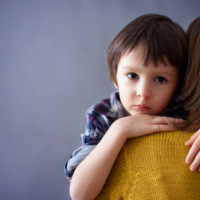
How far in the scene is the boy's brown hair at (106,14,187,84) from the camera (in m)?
0.83

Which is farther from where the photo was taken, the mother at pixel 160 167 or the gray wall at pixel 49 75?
the gray wall at pixel 49 75

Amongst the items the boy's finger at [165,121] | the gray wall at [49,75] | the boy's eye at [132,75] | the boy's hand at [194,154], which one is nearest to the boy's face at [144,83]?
the boy's eye at [132,75]

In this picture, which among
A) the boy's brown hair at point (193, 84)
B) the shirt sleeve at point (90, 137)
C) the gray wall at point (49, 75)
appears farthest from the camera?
the gray wall at point (49, 75)

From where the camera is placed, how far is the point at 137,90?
845 mm

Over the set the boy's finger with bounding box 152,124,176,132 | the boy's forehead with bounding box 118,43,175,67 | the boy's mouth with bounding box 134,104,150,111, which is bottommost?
the boy's finger with bounding box 152,124,176,132

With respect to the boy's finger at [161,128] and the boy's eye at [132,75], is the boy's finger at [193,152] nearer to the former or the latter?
the boy's finger at [161,128]

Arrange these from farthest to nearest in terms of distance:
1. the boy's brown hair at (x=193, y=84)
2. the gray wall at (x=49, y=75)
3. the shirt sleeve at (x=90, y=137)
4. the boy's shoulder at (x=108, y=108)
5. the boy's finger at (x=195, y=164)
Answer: the gray wall at (x=49, y=75) < the boy's shoulder at (x=108, y=108) < the shirt sleeve at (x=90, y=137) < the boy's brown hair at (x=193, y=84) < the boy's finger at (x=195, y=164)

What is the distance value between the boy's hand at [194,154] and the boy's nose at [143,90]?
0.72 ft

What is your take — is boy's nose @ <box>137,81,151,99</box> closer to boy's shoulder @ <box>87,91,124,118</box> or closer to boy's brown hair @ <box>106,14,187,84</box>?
boy's brown hair @ <box>106,14,187,84</box>

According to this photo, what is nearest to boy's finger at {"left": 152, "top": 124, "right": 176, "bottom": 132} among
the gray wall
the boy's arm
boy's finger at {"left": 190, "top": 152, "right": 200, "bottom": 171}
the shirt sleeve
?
the boy's arm

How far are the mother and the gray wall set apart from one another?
0.74 metres

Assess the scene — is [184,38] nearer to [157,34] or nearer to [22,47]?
[157,34]

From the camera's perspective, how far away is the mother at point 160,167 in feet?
2.12

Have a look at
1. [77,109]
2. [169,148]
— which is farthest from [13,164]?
[169,148]
